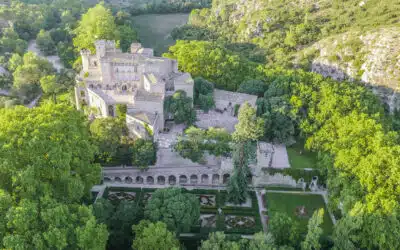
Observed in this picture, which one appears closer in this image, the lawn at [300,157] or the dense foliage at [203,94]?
the lawn at [300,157]

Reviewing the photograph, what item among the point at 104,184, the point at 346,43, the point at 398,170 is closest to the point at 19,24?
the point at 104,184

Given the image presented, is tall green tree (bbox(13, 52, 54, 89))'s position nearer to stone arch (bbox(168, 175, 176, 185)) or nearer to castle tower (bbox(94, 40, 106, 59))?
castle tower (bbox(94, 40, 106, 59))

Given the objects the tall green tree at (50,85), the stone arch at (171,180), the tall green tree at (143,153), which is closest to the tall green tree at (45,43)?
the tall green tree at (50,85)

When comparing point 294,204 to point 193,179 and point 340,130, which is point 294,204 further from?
point 193,179

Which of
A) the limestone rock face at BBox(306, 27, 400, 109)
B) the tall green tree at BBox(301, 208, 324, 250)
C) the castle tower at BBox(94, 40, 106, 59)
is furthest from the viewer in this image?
the limestone rock face at BBox(306, 27, 400, 109)

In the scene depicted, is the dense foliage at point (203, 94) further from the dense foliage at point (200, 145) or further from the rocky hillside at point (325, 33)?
the rocky hillside at point (325, 33)

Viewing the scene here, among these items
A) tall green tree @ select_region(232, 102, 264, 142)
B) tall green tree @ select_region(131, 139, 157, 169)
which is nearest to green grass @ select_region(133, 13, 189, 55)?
tall green tree @ select_region(131, 139, 157, 169)

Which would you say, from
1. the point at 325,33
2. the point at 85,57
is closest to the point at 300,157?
the point at 85,57
